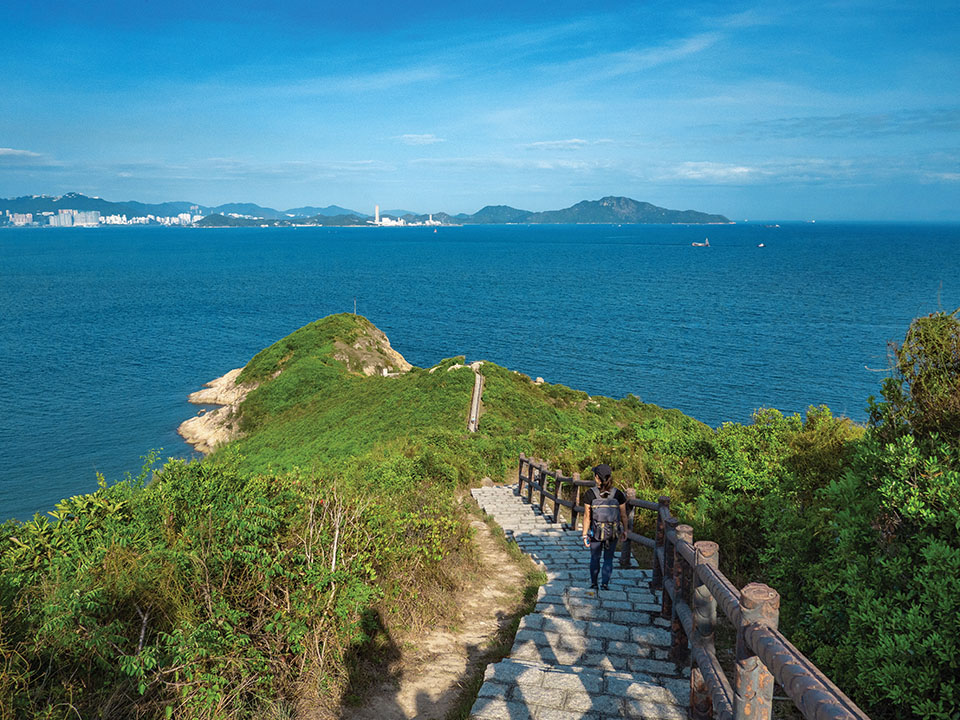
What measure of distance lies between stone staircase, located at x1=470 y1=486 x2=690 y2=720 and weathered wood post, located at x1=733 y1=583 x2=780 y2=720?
1775mm

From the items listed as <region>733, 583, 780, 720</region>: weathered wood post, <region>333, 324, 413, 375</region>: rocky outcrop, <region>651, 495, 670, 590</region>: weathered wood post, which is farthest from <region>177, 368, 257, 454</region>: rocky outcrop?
<region>733, 583, 780, 720</region>: weathered wood post

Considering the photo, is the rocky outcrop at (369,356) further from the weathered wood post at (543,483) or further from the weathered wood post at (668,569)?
the weathered wood post at (668,569)

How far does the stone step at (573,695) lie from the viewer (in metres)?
4.90

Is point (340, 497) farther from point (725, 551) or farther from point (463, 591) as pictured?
point (725, 551)

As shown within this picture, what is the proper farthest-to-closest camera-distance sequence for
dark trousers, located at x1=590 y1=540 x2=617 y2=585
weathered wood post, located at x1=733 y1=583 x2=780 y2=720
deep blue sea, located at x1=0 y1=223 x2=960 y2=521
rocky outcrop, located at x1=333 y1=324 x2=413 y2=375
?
rocky outcrop, located at x1=333 y1=324 x2=413 y2=375, deep blue sea, located at x1=0 y1=223 x2=960 y2=521, dark trousers, located at x1=590 y1=540 x2=617 y2=585, weathered wood post, located at x1=733 y1=583 x2=780 y2=720

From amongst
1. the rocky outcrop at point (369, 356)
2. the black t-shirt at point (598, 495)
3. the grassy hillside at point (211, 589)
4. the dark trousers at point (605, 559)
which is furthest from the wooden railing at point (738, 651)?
the rocky outcrop at point (369, 356)

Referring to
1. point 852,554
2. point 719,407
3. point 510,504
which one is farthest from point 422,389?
point 852,554

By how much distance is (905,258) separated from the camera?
158 metres

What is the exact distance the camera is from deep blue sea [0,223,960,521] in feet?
146

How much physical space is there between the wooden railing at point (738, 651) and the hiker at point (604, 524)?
5.15 feet

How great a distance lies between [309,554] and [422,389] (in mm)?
29429

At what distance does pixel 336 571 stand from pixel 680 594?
10.8 feet

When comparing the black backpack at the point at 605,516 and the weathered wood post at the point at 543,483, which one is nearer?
the black backpack at the point at 605,516

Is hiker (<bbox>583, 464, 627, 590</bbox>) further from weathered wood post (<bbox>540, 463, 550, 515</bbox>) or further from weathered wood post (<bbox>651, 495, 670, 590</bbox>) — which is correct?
weathered wood post (<bbox>540, 463, 550, 515</bbox>)
